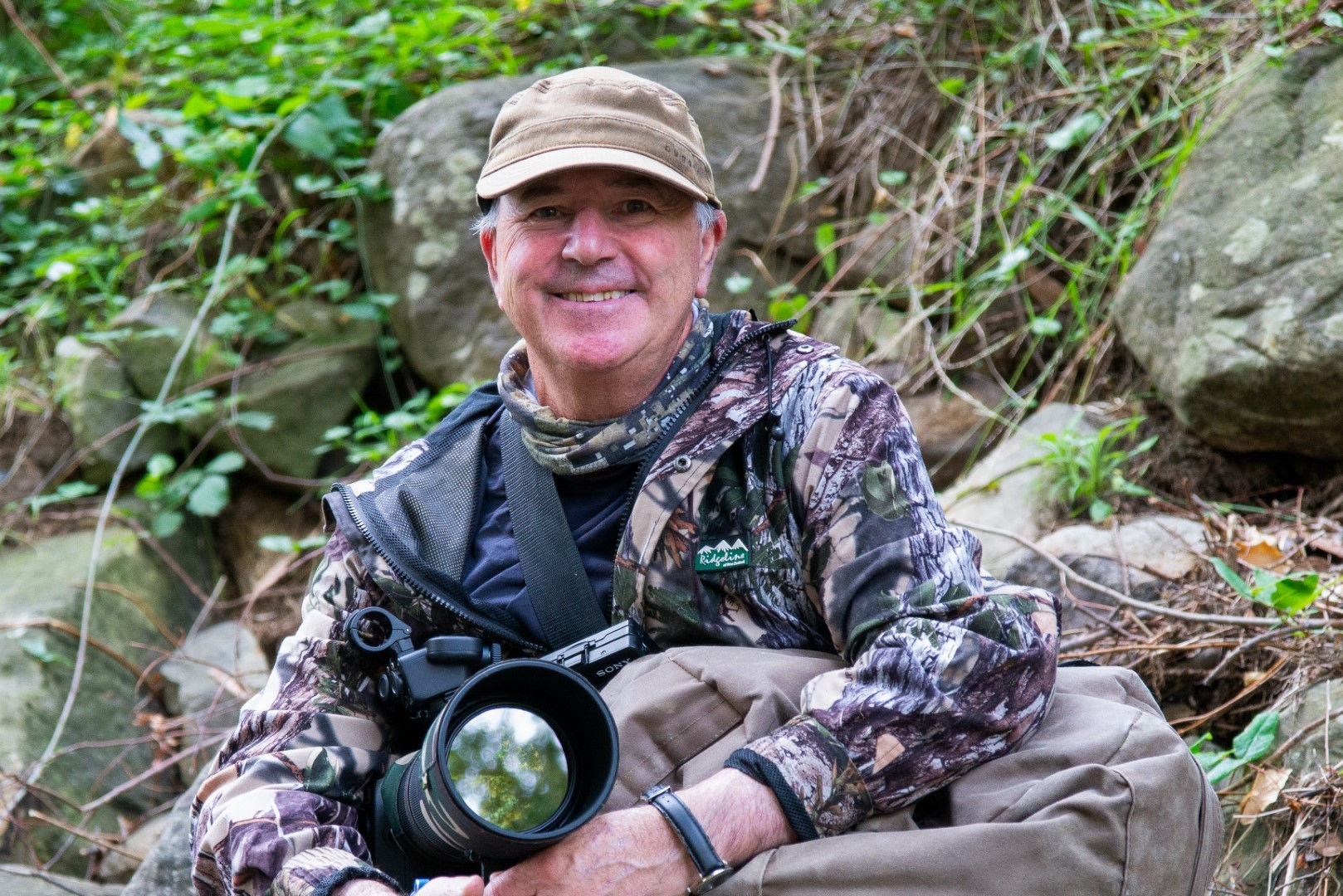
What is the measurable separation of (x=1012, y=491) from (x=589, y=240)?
68.6 inches

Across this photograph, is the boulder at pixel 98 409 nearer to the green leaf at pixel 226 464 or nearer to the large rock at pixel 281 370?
the large rock at pixel 281 370

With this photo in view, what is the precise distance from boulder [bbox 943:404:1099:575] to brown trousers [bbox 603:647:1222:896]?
1208 millimetres

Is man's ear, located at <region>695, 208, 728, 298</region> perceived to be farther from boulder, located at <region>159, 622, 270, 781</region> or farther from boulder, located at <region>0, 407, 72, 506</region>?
boulder, located at <region>0, 407, 72, 506</region>

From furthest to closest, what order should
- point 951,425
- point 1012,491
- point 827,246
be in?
point 827,246 < point 951,425 < point 1012,491

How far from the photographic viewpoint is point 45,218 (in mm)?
5371

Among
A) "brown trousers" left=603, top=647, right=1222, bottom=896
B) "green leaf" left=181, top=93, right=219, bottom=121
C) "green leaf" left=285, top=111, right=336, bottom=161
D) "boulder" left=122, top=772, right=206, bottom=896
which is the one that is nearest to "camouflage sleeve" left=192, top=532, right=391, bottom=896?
"brown trousers" left=603, top=647, right=1222, bottom=896

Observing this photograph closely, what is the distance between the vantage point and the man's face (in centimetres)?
209

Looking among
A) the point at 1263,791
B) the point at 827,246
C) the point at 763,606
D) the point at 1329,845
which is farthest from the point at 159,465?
the point at 1329,845

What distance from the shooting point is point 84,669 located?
403 centimetres

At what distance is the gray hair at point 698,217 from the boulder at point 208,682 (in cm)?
210

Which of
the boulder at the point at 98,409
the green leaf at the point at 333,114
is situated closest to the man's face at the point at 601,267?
the green leaf at the point at 333,114

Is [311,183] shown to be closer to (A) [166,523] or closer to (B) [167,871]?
(A) [166,523]

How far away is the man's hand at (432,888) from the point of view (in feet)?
5.47

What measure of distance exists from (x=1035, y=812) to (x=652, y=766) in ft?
1.77
